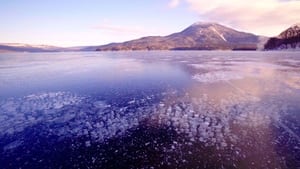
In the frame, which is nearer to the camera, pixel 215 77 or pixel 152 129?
pixel 152 129

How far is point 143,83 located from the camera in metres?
21.2

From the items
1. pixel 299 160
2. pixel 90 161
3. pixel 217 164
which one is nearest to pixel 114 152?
pixel 90 161

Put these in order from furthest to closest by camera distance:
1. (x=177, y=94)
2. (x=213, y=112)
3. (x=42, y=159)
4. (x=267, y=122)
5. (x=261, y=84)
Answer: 1. (x=261, y=84)
2. (x=177, y=94)
3. (x=213, y=112)
4. (x=267, y=122)
5. (x=42, y=159)

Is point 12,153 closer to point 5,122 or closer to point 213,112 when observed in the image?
point 5,122

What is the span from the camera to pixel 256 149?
8.04 metres

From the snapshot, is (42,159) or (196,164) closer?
(196,164)

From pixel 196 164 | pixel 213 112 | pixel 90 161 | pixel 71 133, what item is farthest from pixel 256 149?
pixel 71 133

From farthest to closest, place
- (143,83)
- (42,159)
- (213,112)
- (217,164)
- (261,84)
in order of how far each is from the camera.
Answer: (143,83) < (261,84) < (213,112) < (42,159) < (217,164)

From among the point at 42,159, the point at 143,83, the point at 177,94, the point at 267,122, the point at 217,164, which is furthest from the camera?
the point at 143,83

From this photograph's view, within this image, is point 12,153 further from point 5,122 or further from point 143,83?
point 143,83

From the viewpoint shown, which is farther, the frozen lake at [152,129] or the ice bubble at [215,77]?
the ice bubble at [215,77]

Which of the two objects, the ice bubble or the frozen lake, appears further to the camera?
the ice bubble

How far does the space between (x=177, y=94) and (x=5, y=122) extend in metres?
10.3

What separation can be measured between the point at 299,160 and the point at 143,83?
1510cm
